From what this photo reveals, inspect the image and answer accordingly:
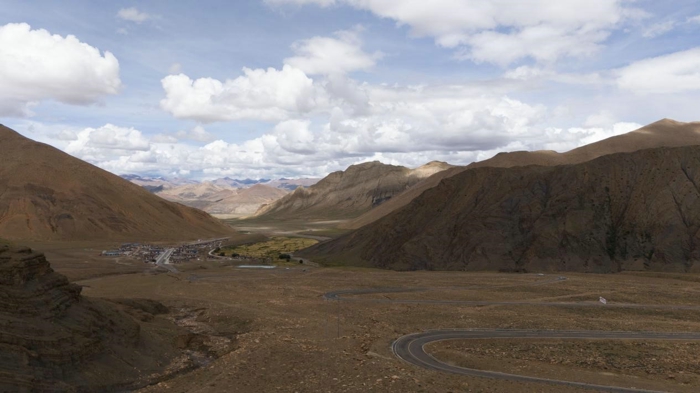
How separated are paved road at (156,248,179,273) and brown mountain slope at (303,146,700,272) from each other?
121ft

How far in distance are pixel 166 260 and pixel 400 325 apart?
86550 millimetres

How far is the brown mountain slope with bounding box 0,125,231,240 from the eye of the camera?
156 m

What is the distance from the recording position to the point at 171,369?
34562 mm

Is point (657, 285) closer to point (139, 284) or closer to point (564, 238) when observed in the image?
point (564, 238)

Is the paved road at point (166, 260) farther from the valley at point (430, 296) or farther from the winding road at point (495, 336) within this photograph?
the winding road at point (495, 336)

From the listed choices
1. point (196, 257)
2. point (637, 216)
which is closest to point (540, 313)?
point (637, 216)

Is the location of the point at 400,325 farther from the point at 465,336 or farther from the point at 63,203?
the point at 63,203

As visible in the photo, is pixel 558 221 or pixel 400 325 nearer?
pixel 400 325

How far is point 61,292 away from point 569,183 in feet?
337

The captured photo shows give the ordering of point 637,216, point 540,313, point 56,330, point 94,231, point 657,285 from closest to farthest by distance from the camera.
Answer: point 56,330 < point 540,313 < point 657,285 < point 637,216 < point 94,231

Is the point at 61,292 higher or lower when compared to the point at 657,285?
higher

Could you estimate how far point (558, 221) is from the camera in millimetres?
101000

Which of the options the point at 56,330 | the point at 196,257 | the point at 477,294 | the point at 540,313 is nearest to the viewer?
the point at 56,330

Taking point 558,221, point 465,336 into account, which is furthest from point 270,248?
point 465,336
